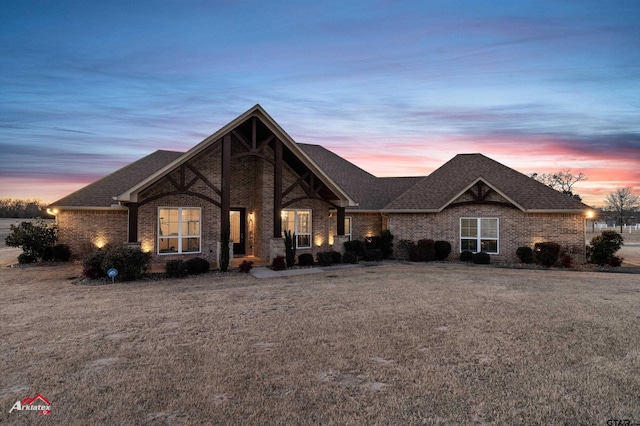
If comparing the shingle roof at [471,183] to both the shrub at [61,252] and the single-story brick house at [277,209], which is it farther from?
the shrub at [61,252]

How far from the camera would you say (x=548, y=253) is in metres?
17.5

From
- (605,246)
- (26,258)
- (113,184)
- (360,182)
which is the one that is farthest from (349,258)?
(26,258)

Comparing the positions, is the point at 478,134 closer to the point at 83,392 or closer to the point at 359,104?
the point at 359,104

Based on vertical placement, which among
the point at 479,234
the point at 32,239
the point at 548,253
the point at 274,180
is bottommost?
the point at 548,253

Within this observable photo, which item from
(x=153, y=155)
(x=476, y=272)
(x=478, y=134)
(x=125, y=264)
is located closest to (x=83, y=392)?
(x=125, y=264)

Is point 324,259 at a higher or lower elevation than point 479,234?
lower

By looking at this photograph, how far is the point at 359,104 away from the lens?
24.5 meters

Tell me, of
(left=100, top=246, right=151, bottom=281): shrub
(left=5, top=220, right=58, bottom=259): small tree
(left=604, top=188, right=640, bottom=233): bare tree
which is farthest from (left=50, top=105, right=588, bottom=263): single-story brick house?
(left=604, top=188, right=640, bottom=233): bare tree

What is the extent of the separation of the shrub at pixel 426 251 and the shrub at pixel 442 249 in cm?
21

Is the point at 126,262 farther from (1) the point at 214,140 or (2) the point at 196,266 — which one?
(1) the point at 214,140

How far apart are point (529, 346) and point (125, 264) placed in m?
12.7

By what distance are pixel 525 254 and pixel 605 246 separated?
12.7 feet

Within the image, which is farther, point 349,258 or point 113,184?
point 113,184

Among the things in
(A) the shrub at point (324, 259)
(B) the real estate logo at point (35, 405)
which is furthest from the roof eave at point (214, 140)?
(B) the real estate logo at point (35, 405)
